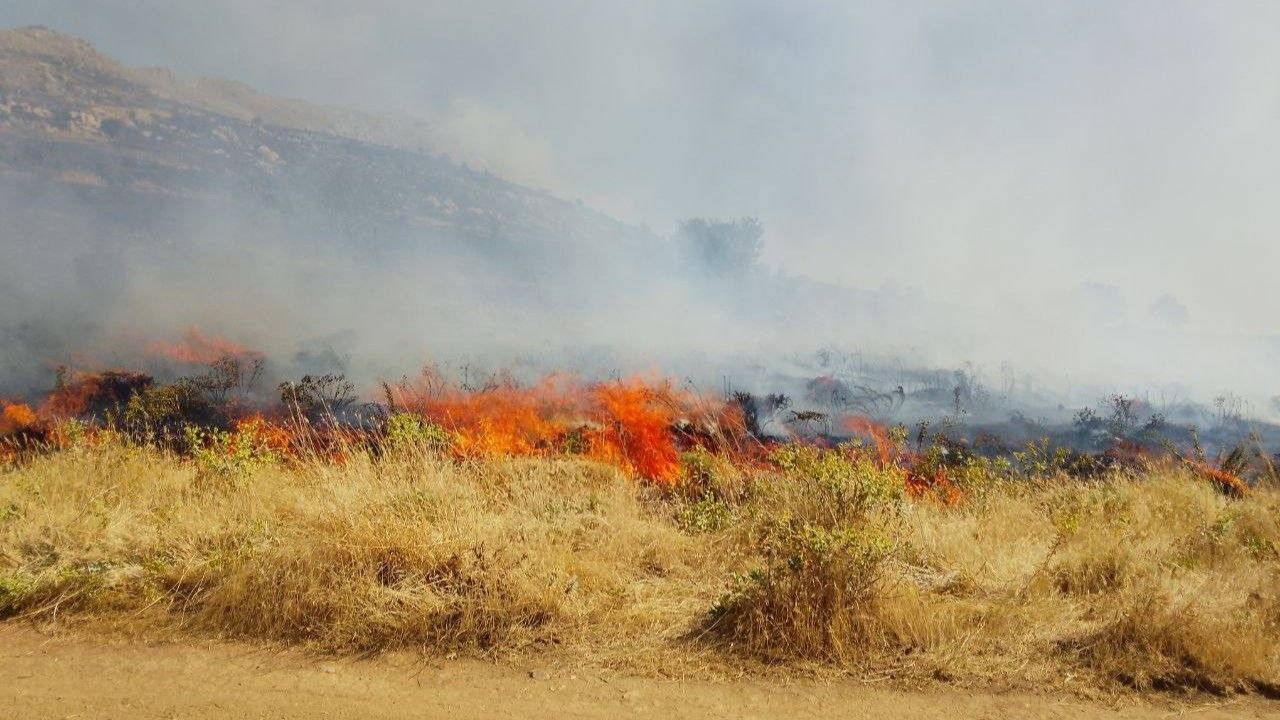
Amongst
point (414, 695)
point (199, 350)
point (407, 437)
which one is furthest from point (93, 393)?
point (414, 695)

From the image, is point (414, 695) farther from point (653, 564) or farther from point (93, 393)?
point (93, 393)

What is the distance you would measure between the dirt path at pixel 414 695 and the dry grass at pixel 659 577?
0.25 metres

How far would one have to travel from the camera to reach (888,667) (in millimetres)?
4715

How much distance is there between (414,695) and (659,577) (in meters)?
2.81

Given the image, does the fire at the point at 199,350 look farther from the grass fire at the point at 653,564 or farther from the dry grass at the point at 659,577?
the dry grass at the point at 659,577

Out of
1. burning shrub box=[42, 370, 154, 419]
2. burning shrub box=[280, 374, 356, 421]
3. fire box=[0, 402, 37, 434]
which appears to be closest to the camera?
fire box=[0, 402, 37, 434]


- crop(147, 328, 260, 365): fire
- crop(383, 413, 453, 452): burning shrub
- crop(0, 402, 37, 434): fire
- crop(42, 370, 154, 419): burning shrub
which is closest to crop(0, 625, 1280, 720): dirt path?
crop(383, 413, 453, 452): burning shrub

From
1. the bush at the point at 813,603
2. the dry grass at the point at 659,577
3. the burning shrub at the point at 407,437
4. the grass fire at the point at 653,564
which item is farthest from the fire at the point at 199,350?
the bush at the point at 813,603

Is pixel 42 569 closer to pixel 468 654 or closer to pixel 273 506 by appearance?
pixel 273 506

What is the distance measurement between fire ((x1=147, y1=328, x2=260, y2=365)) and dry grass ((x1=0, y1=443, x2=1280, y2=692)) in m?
27.3

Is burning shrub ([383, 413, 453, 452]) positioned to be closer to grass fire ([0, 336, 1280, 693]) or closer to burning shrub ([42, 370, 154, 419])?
grass fire ([0, 336, 1280, 693])

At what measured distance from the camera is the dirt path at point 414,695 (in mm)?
4109

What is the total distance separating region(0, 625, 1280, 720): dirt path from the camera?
162 inches

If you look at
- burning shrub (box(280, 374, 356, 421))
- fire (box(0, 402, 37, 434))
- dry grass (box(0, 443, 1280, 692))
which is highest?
dry grass (box(0, 443, 1280, 692))
